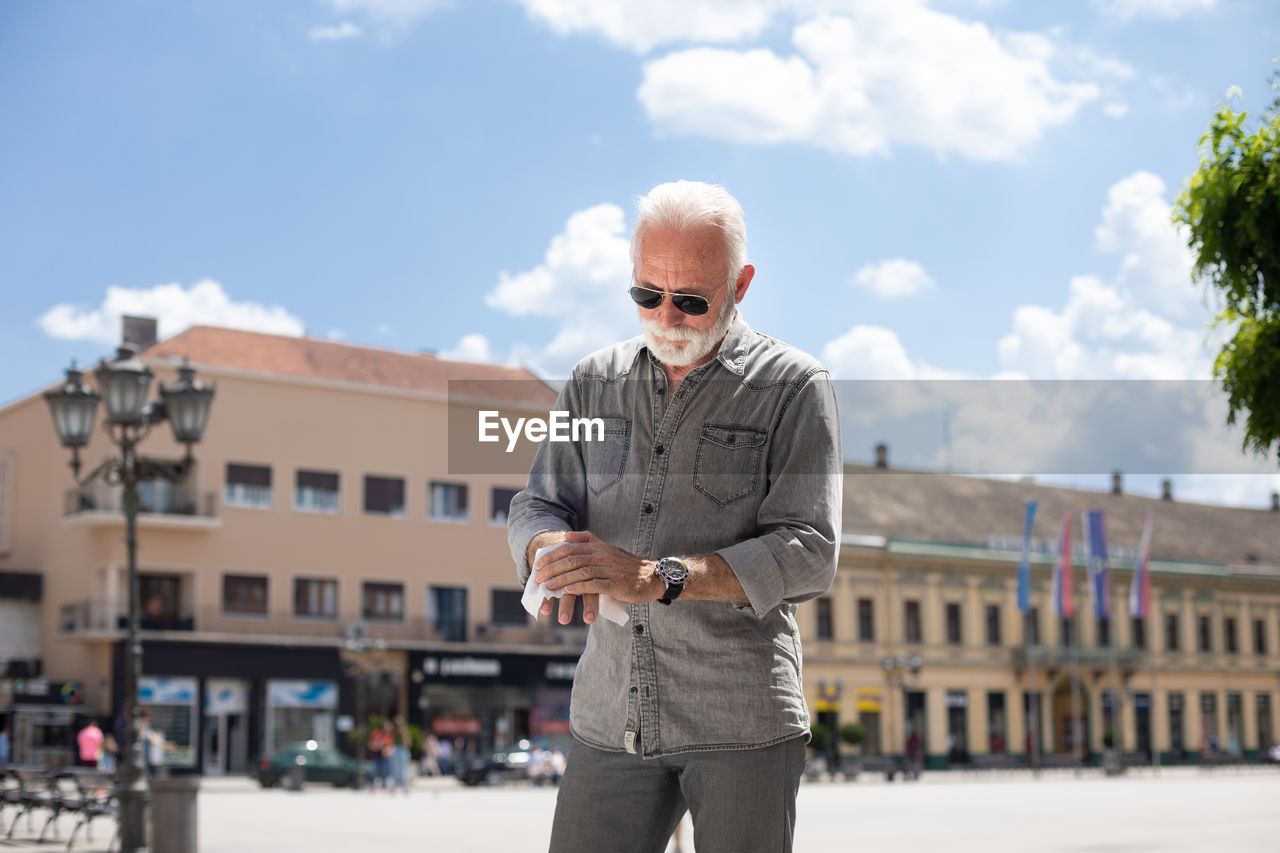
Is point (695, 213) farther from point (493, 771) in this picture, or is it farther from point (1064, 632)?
point (1064, 632)

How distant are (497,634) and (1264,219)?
4098 cm

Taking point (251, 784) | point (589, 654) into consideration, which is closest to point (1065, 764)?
point (251, 784)

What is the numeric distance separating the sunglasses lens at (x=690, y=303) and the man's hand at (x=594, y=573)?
1.56ft

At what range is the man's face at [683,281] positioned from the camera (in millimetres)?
2746

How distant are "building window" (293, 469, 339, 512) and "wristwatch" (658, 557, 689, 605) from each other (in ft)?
151

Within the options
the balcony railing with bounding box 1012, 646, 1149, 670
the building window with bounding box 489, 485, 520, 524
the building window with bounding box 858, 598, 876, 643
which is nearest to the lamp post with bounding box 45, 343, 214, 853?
the building window with bounding box 489, 485, 520, 524

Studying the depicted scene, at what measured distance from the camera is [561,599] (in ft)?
8.25

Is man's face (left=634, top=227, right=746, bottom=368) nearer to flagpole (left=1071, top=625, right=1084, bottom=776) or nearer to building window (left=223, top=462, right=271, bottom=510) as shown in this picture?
building window (left=223, top=462, right=271, bottom=510)

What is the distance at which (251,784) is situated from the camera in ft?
128

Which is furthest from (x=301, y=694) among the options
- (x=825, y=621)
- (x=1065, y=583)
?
(x=1065, y=583)

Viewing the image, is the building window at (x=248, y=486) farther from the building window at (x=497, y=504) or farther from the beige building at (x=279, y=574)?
the building window at (x=497, y=504)

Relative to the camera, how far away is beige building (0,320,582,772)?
4328cm

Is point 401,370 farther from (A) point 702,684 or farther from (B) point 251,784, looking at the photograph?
(A) point 702,684

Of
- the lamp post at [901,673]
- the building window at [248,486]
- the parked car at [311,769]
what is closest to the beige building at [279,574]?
the building window at [248,486]
